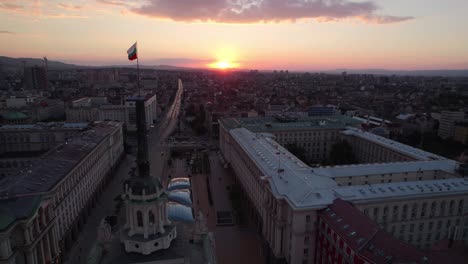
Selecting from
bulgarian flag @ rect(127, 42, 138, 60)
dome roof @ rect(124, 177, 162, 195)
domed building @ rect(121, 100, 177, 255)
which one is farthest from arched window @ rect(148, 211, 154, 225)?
bulgarian flag @ rect(127, 42, 138, 60)

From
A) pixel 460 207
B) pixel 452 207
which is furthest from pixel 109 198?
pixel 460 207

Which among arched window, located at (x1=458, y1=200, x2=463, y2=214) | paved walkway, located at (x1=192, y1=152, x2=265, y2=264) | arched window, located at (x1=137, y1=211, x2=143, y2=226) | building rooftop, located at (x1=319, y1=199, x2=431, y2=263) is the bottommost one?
paved walkway, located at (x1=192, y1=152, x2=265, y2=264)

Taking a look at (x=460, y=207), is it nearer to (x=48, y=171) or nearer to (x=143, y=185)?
(x=143, y=185)

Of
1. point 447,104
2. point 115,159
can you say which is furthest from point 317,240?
point 447,104

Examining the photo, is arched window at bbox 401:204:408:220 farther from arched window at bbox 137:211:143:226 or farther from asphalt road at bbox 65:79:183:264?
asphalt road at bbox 65:79:183:264

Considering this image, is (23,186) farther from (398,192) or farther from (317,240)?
(398,192)

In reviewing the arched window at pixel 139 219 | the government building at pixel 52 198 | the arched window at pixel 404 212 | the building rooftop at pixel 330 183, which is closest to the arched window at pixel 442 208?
the building rooftop at pixel 330 183

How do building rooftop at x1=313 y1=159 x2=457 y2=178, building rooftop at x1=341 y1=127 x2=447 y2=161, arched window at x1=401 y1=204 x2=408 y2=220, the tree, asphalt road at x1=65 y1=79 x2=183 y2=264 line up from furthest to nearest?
the tree
building rooftop at x1=341 y1=127 x2=447 y2=161
building rooftop at x1=313 y1=159 x2=457 y2=178
asphalt road at x1=65 y1=79 x2=183 y2=264
arched window at x1=401 y1=204 x2=408 y2=220
